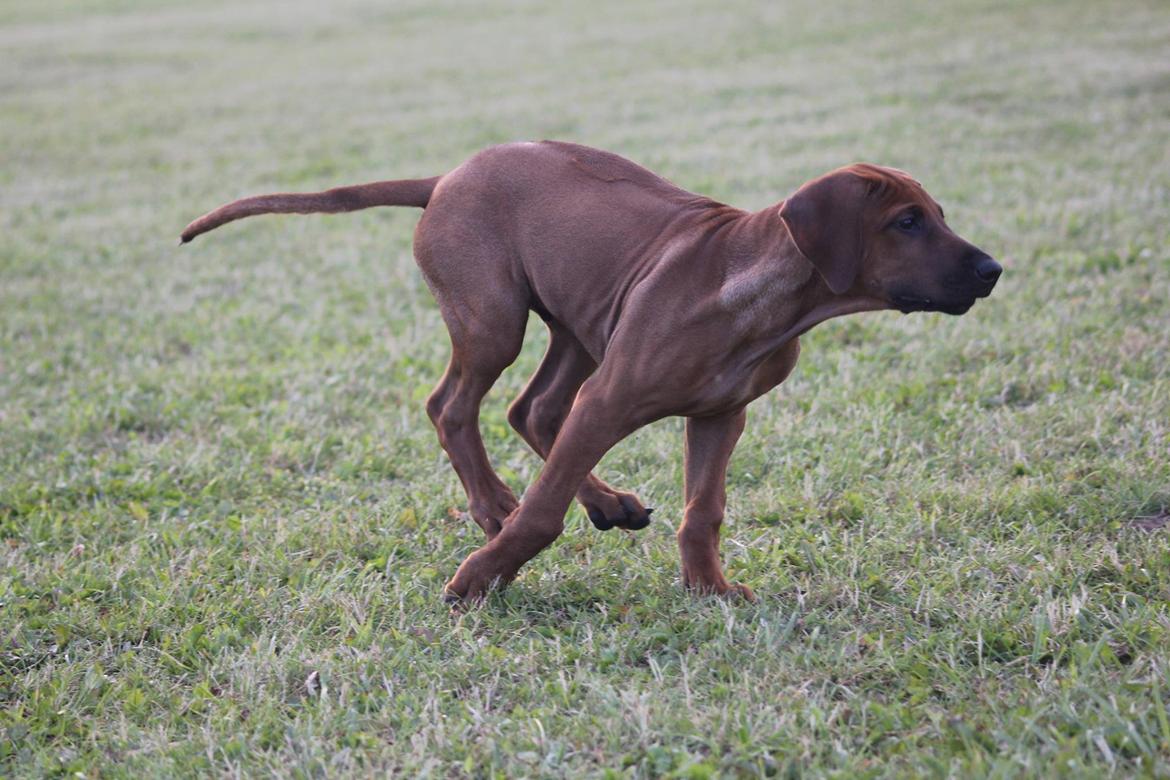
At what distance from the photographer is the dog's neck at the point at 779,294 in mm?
3439

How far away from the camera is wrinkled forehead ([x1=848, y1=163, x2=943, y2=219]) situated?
10.8ft

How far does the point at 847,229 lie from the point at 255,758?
2.02 meters

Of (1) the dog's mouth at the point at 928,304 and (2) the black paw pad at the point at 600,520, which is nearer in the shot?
(1) the dog's mouth at the point at 928,304

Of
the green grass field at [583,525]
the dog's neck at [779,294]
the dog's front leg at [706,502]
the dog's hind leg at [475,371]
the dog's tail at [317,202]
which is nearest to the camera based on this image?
the green grass field at [583,525]

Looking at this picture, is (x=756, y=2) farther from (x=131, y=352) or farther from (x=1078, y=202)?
(x=131, y=352)

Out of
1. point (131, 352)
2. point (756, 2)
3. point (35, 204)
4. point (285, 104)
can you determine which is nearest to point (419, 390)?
point (131, 352)

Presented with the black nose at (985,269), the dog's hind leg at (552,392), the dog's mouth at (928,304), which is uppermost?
the black nose at (985,269)

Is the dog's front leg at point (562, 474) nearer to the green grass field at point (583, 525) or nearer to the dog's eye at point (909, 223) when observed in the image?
the green grass field at point (583, 525)

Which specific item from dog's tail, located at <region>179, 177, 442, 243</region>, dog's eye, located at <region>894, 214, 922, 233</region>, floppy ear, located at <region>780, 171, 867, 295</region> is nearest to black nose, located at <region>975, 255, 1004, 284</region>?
dog's eye, located at <region>894, 214, 922, 233</region>

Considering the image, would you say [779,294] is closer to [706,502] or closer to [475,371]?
[706,502]

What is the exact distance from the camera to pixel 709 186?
930 centimetres

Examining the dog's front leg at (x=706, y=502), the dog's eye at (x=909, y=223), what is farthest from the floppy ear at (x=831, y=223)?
Answer: the dog's front leg at (x=706, y=502)

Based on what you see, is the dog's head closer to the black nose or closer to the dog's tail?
the black nose

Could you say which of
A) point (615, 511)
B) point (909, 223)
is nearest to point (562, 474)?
point (615, 511)
